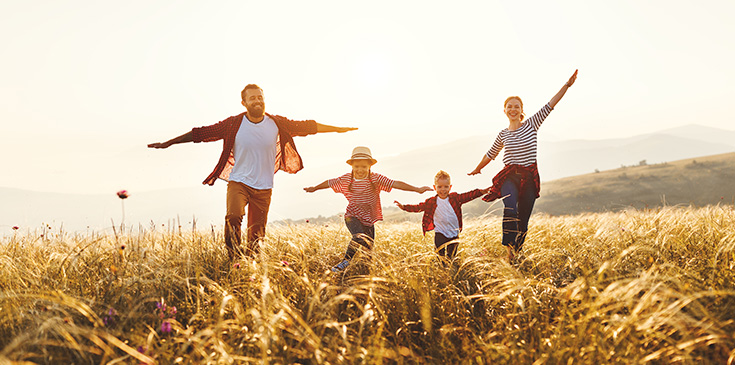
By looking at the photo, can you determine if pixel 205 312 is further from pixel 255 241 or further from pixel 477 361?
pixel 477 361

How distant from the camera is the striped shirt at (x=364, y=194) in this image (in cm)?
570

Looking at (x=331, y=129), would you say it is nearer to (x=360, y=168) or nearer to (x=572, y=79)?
(x=360, y=168)

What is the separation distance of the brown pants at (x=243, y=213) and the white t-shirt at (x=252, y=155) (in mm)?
110

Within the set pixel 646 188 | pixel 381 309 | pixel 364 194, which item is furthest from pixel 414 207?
pixel 646 188

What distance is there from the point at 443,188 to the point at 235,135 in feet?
9.72

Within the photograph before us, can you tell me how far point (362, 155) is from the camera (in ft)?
18.7

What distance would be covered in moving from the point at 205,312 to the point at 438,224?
2970 millimetres

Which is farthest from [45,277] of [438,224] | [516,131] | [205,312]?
[516,131]

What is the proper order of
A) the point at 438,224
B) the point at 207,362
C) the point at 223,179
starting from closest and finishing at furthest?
the point at 207,362, the point at 438,224, the point at 223,179

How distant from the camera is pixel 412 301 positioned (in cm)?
362

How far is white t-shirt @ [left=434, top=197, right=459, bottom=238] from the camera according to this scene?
5270 millimetres

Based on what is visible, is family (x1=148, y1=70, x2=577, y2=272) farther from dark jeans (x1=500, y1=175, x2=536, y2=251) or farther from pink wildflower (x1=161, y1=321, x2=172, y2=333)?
pink wildflower (x1=161, y1=321, x2=172, y2=333)

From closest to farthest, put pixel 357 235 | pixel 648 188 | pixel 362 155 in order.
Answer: pixel 357 235 < pixel 362 155 < pixel 648 188

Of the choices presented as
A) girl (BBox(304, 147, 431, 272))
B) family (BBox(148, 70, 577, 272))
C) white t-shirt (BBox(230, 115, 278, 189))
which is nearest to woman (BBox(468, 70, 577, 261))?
family (BBox(148, 70, 577, 272))
